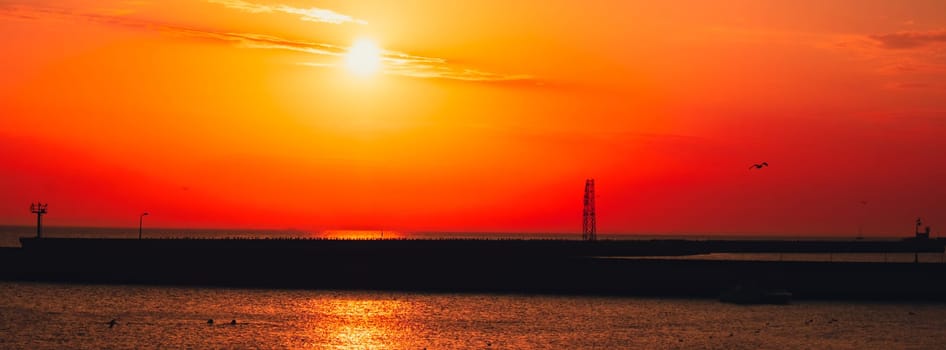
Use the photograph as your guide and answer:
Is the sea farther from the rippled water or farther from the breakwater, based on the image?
the breakwater

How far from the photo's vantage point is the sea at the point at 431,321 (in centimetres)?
6156

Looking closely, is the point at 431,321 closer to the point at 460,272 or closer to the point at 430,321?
the point at 430,321

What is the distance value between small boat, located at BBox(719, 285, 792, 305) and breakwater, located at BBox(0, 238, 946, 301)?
173cm

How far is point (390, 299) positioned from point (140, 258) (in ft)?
94.0

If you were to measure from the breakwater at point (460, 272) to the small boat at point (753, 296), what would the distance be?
173 centimetres

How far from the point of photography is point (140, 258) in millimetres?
100188

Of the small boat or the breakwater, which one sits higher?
the breakwater

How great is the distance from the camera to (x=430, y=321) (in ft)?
235

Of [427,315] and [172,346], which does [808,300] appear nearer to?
[427,315]

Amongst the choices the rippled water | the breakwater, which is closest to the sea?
the rippled water

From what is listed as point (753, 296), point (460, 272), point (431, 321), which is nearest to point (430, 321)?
point (431, 321)

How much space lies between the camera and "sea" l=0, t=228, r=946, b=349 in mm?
61562

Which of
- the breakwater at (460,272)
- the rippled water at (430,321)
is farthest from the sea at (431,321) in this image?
the breakwater at (460,272)

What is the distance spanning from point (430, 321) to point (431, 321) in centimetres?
7
